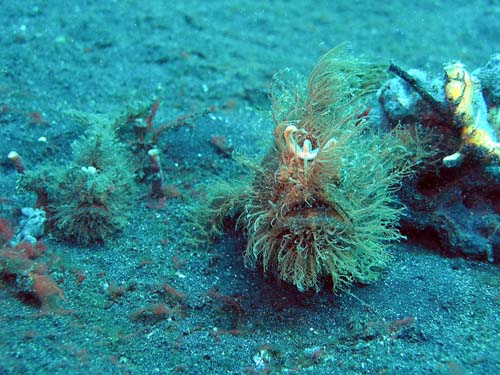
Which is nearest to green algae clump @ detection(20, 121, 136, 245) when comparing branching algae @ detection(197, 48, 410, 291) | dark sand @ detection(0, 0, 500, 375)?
dark sand @ detection(0, 0, 500, 375)

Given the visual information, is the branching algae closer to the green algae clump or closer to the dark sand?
the dark sand

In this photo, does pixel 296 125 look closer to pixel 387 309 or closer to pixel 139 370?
pixel 387 309

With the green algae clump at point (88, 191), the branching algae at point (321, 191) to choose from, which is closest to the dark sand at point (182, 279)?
the green algae clump at point (88, 191)

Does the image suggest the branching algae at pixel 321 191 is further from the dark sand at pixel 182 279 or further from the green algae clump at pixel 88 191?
the green algae clump at pixel 88 191

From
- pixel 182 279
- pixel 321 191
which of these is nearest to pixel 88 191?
pixel 182 279

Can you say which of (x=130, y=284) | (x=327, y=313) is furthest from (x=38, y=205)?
(x=327, y=313)
